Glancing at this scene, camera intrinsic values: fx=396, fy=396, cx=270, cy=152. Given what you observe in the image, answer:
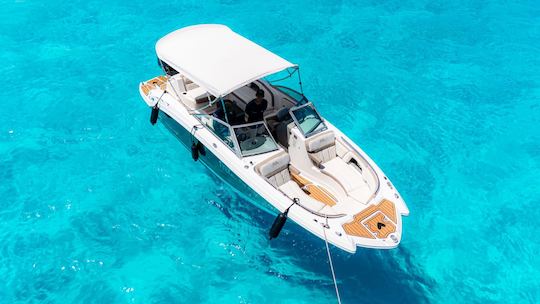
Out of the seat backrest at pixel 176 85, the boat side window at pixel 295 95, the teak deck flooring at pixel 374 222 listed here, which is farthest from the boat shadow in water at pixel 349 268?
the seat backrest at pixel 176 85

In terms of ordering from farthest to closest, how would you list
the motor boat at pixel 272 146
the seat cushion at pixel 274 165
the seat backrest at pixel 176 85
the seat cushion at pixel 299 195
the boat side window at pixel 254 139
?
the seat backrest at pixel 176 85 < the boat side window at pixel 254 139 < the seat cushion at pixel 274 165 < the seat cushion at pixel 299 195 < the motor boat at pixel 272 146

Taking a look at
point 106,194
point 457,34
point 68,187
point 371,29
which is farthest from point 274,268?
point 457,34

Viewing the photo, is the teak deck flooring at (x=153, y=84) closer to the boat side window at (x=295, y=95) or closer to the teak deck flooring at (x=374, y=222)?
the boat side window at (x=295, y=95)

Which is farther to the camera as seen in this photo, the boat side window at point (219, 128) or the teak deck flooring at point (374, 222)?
the boat side window at point (219, 128)

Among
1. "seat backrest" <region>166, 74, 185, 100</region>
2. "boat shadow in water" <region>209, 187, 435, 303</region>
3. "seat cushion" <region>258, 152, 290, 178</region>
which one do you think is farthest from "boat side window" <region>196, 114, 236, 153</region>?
"boat shadow in water" <region>209, 187, 435, 303</region>

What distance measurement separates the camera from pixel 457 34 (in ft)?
53.4

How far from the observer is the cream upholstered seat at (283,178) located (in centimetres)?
845

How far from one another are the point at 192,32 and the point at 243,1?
835cm

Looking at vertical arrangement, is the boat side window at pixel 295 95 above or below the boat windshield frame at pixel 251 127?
above

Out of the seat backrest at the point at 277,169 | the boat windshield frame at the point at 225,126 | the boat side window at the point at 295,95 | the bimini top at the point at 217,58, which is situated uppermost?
the bimini top at the point at 217,58

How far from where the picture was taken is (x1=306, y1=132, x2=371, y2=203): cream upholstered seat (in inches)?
336

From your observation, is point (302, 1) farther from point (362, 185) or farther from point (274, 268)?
point (274, 268)

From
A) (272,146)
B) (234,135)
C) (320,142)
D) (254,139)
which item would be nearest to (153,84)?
(234,135)

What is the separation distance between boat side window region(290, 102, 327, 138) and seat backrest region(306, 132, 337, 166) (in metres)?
0.16
